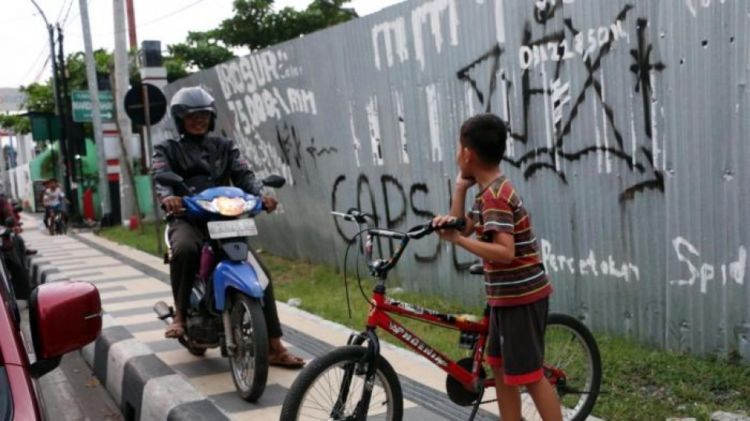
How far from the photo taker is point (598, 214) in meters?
4.52

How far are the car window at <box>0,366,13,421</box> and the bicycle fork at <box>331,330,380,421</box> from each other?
4.06ft

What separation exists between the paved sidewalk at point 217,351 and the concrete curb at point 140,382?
0.13ft

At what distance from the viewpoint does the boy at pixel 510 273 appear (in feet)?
8.82

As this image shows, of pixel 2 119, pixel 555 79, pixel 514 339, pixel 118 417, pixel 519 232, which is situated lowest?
pixel 118 417

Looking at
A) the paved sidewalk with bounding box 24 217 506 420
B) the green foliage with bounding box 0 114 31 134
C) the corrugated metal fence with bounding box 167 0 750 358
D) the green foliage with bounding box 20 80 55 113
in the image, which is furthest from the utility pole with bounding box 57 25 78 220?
the corrugated metal fence with bounding box 167 0 750 358

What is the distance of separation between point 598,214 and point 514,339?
6.64 feet

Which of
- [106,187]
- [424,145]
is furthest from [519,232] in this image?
[106,187]

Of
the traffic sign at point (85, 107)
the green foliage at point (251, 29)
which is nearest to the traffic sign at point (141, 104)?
the traffic sign at point (85, 107)

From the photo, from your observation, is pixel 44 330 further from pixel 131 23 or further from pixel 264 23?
pixel 264 23

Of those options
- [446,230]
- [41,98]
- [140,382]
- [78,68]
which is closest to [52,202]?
[78,68]

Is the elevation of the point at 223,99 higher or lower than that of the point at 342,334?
higher

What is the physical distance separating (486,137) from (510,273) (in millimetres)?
514

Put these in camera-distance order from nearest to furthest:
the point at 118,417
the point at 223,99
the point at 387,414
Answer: the point at 387,414 < the point at 118,417 < the point at 223,99

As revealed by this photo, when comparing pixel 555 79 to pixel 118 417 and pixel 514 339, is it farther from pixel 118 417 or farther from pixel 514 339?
pixel 118 417
